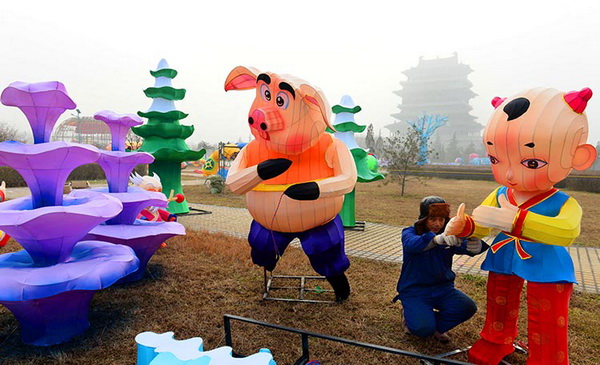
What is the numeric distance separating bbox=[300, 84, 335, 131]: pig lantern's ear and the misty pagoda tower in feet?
296

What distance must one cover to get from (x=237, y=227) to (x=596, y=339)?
253 inches

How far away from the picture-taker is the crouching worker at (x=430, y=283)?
119 inches

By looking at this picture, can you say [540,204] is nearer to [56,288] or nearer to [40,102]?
[56,288]

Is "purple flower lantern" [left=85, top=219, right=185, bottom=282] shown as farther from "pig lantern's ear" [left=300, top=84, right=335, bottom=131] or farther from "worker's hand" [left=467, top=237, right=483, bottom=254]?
"worker's hand" [left=467, top=237, right=483, bottom=254]

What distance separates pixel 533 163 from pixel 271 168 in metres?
1.89

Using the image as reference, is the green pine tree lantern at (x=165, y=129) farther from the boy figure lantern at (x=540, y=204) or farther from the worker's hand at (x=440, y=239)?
the boy figure lantern at (x=540, y=204)

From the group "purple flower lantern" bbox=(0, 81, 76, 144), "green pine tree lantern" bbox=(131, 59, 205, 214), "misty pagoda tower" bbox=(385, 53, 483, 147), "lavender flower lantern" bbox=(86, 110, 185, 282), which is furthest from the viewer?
"misty pagoda tower" bbox=(385, 53, 483, 147)

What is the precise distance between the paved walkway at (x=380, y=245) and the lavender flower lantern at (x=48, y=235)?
397 cm

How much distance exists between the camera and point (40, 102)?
10.3ft

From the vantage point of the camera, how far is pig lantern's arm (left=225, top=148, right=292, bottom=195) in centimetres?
318

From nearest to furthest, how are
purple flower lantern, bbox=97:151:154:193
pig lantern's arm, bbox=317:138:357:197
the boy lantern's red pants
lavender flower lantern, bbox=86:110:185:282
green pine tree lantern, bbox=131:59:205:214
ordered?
1. the boy lantern's red pants
2. pig lantern's arm, bbox=317:138:357:197
3. lavender flower lantern, bbox=86:110:185:282
4. purple flower lantern, bbox=97:151:154:193
5. green pine tree lantern, bbox=131:59:205:214

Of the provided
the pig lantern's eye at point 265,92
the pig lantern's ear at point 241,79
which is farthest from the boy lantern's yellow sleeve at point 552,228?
the pig lantern's ear at point 241,79

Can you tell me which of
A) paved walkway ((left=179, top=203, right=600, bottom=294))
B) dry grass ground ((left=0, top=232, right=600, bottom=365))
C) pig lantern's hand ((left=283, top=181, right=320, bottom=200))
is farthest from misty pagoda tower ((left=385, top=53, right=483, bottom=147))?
pig lantern's hand ((left=283, top=181, right=320, bottom=200))

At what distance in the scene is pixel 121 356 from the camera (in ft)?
9.87
